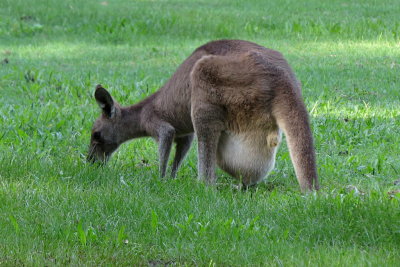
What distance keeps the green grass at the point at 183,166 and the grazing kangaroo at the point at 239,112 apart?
9.9 inches

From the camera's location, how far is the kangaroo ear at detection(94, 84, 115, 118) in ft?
22.3

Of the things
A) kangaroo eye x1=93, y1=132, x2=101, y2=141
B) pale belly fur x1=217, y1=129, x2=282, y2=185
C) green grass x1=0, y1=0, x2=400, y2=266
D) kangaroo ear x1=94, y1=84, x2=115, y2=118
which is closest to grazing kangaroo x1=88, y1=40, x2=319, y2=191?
pale belly fur x1=217, y1=129, x2=282, y2=185

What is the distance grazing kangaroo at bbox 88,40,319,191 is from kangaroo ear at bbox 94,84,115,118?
2.01ft

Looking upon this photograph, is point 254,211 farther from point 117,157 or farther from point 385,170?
point 117,157

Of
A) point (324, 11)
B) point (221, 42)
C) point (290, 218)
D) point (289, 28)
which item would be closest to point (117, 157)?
point (221, 42)

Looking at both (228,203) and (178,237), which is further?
(228,203)

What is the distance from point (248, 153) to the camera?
5.98 metres

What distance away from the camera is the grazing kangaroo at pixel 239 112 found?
544cm

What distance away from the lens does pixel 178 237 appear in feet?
15.3

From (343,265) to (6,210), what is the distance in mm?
2420

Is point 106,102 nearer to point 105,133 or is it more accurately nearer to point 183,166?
point 105,133

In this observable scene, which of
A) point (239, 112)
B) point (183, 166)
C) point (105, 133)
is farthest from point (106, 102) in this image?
point (239, 112)

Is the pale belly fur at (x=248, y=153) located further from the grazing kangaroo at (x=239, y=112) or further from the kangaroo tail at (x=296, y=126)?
the kangaroo tail at (x=296, y=126)

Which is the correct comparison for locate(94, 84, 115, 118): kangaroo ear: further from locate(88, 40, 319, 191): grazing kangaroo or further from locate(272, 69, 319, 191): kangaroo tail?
locate(272, 69, 319, 191): kangaroo tail
